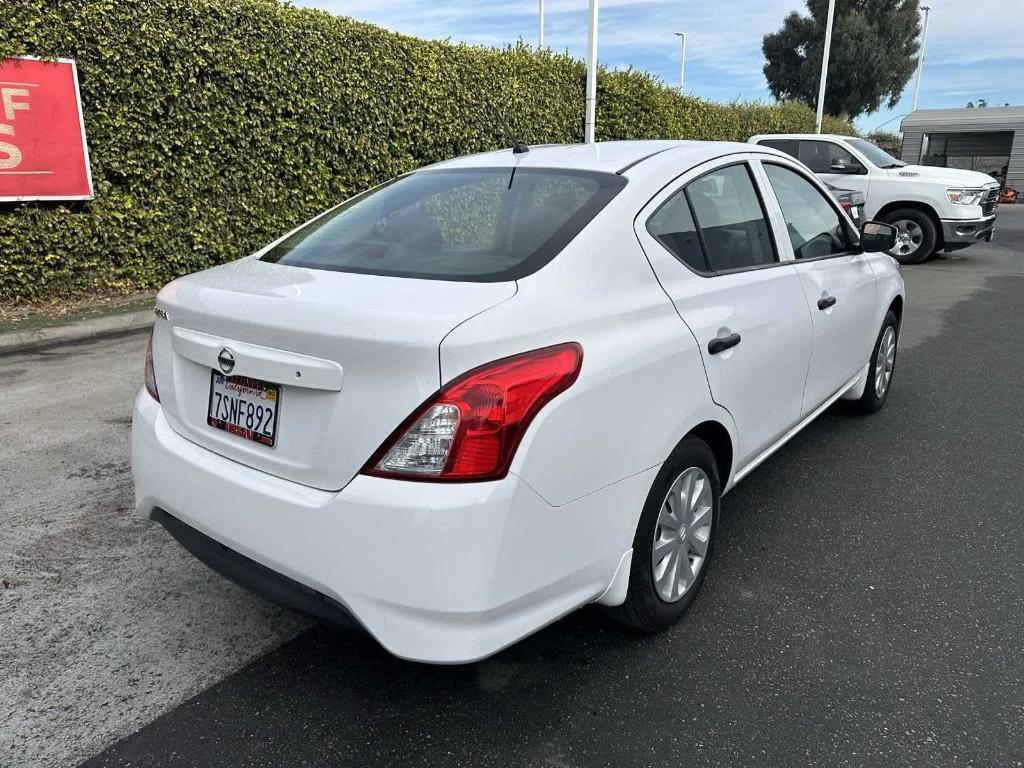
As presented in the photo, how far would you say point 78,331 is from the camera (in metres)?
6.90

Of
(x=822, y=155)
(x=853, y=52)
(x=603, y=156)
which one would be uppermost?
(x=853, y=52)

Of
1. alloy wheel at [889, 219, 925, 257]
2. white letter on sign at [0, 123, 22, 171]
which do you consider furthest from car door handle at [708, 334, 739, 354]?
alloy wheel at [889, 219, 925, 257]

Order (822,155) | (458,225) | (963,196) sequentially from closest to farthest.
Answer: (458,225), (963,196), (822,155)

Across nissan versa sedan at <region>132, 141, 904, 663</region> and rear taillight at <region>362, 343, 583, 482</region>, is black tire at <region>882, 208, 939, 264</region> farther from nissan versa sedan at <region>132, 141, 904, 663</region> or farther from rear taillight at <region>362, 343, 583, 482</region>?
rear taillight at <region>362, 343, 583, 482</region>

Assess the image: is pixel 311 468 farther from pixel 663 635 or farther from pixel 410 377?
pixel 663 635

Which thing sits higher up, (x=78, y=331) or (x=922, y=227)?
(x=922, y=227)

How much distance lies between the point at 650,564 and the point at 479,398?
89 cm

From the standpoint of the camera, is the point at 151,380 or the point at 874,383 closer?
the point at 151,380

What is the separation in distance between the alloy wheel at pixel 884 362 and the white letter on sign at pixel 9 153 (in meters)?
7.29

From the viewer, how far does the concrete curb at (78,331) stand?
21.3ft

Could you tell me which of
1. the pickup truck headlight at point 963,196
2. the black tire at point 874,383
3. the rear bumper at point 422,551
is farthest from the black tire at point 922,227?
the rear bumper at point 422,551

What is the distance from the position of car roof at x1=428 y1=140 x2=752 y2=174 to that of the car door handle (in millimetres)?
665

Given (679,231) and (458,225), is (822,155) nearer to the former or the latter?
(679,231)

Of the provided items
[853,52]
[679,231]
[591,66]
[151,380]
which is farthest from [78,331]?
[853,52]
